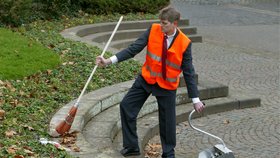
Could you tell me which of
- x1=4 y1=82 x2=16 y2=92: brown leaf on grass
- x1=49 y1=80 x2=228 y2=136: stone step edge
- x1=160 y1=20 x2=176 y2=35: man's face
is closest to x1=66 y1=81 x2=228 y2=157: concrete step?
x1=49 y1=80 x2=228 y2=136: stone step edge

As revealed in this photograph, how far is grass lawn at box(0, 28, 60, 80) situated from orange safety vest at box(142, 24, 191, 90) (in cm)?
279

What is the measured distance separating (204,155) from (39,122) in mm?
1968

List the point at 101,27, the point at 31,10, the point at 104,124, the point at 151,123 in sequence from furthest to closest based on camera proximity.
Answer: the point at 101,27 < the point at 31,10 < the point at 151,123 < the point at 104,124

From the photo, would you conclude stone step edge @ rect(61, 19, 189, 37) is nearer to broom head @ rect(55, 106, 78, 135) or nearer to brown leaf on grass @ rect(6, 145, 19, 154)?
broom head @ rect(55, 106, 78, 135)

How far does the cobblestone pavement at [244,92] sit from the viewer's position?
7738 millimetres

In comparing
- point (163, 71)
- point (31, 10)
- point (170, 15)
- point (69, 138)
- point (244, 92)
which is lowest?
point (244, 92)

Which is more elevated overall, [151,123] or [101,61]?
[101,61]

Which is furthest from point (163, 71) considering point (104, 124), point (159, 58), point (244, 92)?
point (244, 92)

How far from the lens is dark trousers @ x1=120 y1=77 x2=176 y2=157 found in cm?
644

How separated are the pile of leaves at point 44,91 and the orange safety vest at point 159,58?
1.21 metres

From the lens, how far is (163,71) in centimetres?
627

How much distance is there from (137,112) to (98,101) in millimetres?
1413

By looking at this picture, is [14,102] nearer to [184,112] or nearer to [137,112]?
[137,112]

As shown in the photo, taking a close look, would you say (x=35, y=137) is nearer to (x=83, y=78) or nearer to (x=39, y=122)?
(x=39, y=122)
